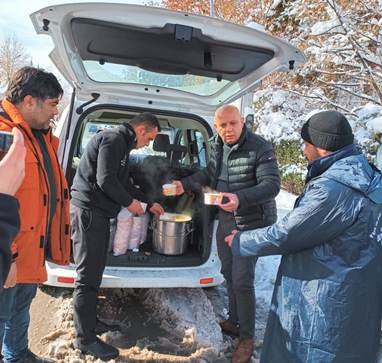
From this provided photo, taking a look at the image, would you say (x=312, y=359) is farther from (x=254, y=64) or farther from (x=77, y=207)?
(x=254, y=64)

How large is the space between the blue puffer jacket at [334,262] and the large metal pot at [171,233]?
5.76 feet

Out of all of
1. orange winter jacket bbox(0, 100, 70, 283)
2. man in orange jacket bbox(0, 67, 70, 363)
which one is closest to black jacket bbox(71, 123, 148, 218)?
man in orange jacket bbox(0, 67, 70, 363)

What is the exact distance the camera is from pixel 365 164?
5.78ft

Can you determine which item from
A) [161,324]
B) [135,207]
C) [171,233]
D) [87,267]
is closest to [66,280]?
[87,267]

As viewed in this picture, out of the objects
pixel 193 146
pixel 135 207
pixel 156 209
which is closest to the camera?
pixel 135 207

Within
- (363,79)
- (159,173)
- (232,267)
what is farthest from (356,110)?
(232,267)

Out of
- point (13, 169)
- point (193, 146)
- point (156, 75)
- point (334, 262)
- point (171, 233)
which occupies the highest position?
point (156, 75)

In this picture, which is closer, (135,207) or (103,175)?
(103,175)

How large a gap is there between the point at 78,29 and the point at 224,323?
2.45 metres

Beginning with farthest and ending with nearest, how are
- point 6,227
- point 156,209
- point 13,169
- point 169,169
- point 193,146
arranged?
point 193,146
point 169,169
point 156,209
point 13,169
point 6,227

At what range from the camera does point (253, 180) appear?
9.11 feet

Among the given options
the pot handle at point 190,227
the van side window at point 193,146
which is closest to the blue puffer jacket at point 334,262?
the pot handle at point 190,227

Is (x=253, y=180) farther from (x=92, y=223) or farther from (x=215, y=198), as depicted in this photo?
(x=92, y=223)

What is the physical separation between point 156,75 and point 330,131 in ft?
5.60
